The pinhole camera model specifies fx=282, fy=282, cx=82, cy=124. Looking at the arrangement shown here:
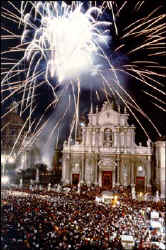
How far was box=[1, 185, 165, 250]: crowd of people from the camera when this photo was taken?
6.11 m

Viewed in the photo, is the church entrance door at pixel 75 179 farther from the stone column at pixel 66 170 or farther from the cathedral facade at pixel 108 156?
the stone column at pixel 66 170

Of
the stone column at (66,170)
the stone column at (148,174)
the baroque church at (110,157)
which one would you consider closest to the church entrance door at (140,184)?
the baroque church at (110,157)

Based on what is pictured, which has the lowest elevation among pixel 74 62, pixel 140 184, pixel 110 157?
pixel 140 184

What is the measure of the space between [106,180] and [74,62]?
3.14m

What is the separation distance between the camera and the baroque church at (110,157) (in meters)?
7.19

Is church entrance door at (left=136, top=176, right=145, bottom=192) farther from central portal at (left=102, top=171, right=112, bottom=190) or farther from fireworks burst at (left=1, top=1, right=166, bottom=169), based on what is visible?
fireworks burst at (left=1, top=1, right=166, bottom=169)

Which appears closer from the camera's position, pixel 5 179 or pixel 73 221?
pixel 73 221

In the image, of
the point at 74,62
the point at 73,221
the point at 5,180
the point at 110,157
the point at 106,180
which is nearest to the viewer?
the point at 73,221

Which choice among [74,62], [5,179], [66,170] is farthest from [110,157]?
[5,179]

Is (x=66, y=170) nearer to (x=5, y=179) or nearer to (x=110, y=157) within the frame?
(x=110, y=157)

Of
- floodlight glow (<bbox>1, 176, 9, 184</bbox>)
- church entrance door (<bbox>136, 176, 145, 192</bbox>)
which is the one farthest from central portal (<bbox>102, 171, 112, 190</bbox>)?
floodlight glow (<bbox>1, 176, 9, 184</bbox>)

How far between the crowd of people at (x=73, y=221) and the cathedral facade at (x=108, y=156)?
419mm

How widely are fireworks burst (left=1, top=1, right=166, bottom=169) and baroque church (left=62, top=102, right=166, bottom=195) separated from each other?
1.40ft

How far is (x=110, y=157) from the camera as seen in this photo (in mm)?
7543
